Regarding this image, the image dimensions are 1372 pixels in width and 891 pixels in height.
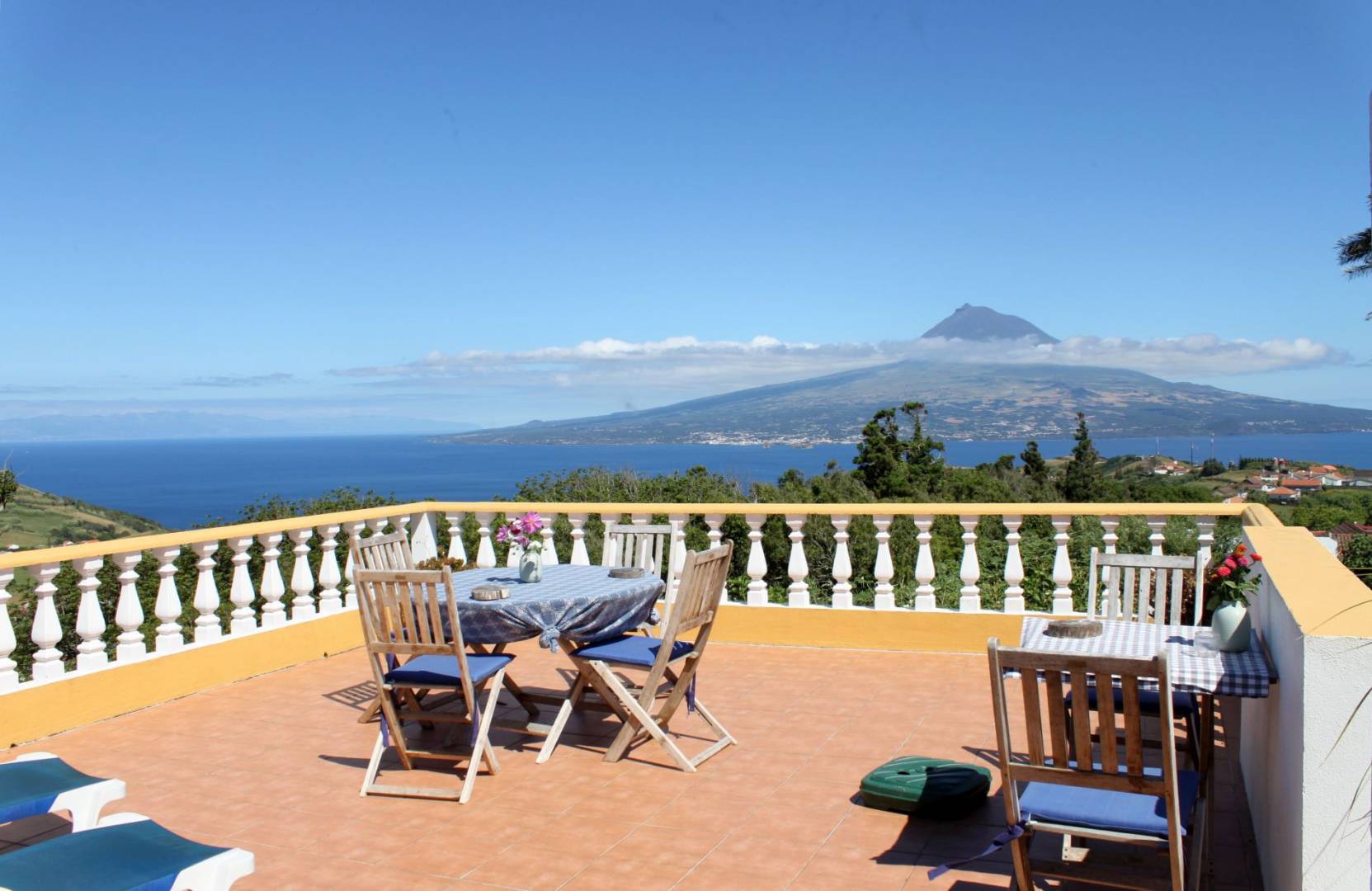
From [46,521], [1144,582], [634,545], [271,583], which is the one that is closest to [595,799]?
[634,545]

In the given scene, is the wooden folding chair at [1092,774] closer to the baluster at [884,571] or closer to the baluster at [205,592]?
the baluster at [884,571]

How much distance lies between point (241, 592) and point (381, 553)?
137 cm

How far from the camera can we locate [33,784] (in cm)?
350

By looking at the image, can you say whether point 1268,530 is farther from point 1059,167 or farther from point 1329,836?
point 1059,167

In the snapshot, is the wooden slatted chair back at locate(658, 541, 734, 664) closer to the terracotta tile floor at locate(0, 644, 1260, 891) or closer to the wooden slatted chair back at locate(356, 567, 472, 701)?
the terracotta tile floor at locate(0, 644, 1260, 891)

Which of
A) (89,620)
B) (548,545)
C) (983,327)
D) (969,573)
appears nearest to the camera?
(89,620)

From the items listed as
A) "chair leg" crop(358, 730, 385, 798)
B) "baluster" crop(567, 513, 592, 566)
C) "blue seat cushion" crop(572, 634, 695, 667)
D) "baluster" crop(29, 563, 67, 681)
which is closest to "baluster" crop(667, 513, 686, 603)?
"baluster" crop(567, 513, 592, 566)

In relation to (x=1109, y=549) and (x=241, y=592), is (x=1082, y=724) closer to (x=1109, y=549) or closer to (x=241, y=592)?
(x=1109, y=549)

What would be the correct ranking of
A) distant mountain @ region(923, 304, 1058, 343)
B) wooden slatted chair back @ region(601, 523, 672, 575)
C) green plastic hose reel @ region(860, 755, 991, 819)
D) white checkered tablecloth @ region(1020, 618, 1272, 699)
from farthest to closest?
distant mountain @ region(923, 304, 1058, 343), wooden slatted chair back @ region(601, 523, 672, 575), green plastic hose reel @ region(860, 755, 991, 819), white checkered tablecloth @ region(1020, 618, 1272, 699)

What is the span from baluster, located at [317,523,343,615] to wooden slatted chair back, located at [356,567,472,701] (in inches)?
114

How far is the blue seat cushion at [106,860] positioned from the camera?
2.64 meters

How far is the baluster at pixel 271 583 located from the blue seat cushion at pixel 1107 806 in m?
5.25

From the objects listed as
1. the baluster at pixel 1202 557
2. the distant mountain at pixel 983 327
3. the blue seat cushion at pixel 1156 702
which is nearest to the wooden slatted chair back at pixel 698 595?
the blue seat cushion at pixel 1156 702

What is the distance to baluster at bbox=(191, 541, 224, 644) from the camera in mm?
6316
